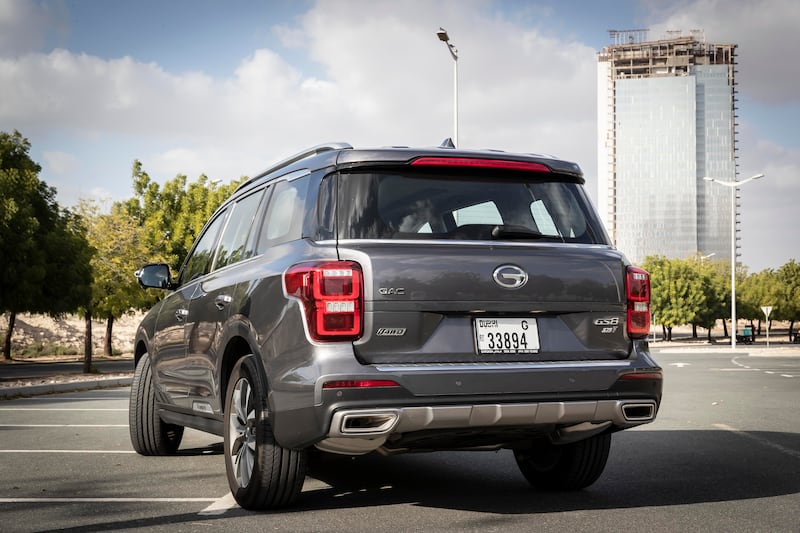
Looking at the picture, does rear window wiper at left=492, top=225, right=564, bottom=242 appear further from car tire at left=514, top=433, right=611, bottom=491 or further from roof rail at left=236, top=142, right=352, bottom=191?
car tire at left=514, top=433, right=611, bottom=491

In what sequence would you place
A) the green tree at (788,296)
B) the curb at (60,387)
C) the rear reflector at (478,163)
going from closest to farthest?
the rear reflector at (478,163) → the curb at (60,387) → the green tree at (788,296)

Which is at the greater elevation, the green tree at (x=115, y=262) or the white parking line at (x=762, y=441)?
the green tree at (x=115, y=262)

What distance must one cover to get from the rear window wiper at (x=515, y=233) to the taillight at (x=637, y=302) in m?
0.51

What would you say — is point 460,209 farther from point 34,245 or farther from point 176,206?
point 176,206

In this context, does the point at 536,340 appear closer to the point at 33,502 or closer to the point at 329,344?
the point at 329,344

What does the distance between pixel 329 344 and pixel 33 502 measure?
247cm

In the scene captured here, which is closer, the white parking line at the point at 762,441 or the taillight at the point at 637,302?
the taillight at the point at 637,302

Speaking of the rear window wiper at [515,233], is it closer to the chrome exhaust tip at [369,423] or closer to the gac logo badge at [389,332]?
the gac logo badge at [389,332]

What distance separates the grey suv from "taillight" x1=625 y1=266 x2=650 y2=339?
0.04ft

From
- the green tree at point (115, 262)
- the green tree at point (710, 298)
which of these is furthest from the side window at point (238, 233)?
the green tree at point (710, 298)

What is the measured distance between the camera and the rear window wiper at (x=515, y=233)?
533cm

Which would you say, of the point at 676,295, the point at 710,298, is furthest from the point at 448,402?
the point at 710,298

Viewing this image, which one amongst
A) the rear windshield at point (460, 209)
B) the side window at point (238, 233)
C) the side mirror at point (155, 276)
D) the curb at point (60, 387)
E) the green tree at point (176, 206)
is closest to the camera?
the rear windshield at point (460, 209)

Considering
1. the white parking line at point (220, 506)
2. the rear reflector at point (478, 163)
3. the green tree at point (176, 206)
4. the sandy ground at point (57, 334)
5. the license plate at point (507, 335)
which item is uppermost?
the green tree at point (176, 206)
